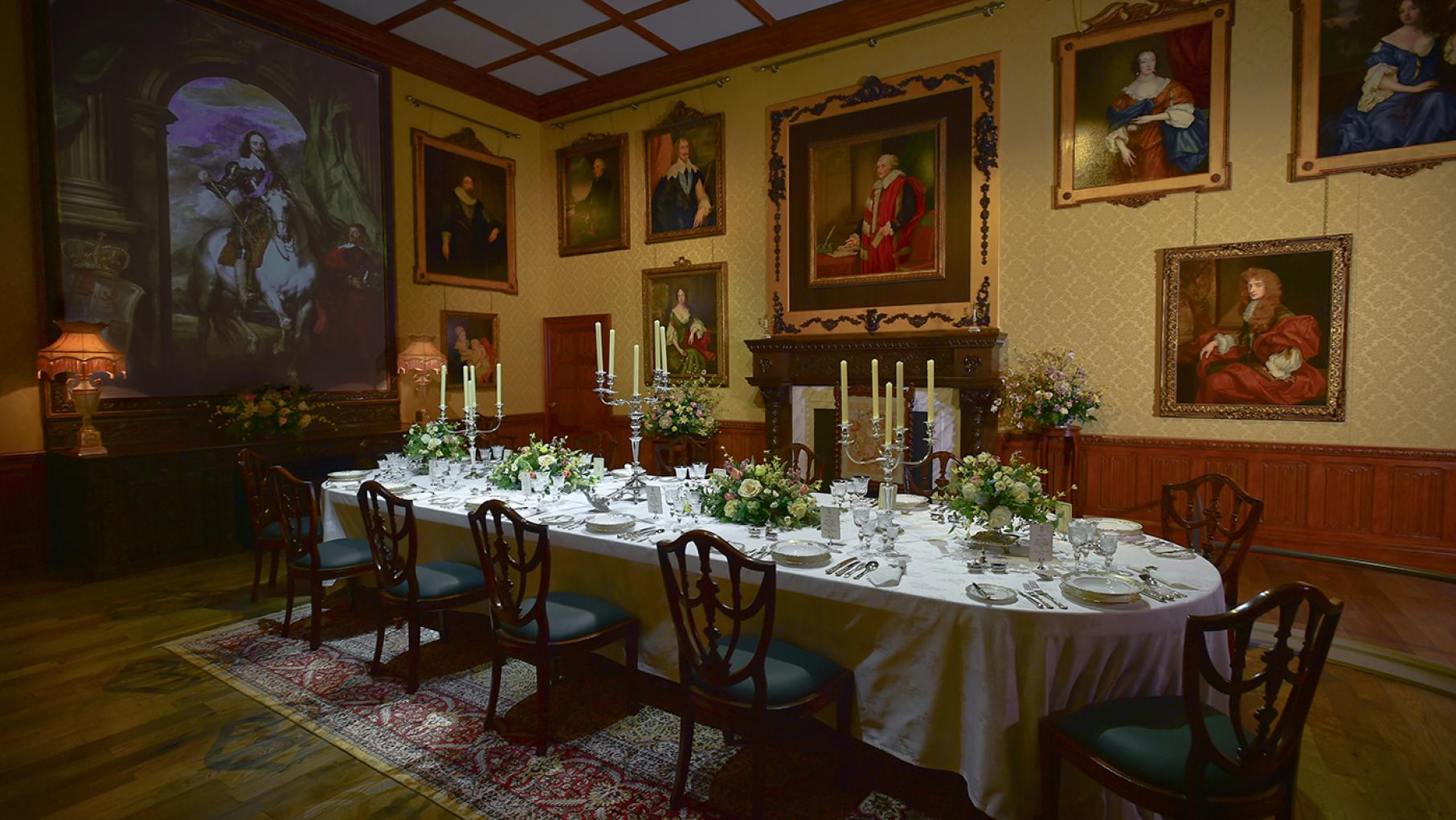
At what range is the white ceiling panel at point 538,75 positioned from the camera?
877cm

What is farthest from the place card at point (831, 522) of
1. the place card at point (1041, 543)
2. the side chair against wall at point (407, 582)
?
the side chair against wall at point (407, 582)

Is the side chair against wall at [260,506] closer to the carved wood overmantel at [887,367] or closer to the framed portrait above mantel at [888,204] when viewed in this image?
the carved wood overmantel at [887,367]

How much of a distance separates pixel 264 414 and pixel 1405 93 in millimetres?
9949

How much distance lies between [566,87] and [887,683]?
9.18 metres

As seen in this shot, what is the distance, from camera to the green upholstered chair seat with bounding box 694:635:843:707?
256 centimetres

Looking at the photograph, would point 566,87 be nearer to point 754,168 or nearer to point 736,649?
point 754,168

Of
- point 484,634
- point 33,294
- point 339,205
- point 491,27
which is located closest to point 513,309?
point 339,205

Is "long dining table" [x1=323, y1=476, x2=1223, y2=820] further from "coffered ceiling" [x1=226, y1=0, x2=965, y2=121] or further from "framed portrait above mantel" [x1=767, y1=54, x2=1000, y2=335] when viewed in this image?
"coffered ceiling" [x1=226, y1=0, x2=965, y2=121]

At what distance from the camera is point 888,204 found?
7402 mm

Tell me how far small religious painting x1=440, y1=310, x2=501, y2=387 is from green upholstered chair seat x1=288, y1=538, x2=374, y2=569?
4.48 m

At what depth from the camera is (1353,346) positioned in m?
5.60

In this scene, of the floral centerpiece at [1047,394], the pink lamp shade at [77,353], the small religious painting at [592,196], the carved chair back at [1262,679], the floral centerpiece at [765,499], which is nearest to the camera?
the carved chair back at [1262,679]

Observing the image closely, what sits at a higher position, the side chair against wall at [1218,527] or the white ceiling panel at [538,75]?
the white ceiling panel at [538,75]

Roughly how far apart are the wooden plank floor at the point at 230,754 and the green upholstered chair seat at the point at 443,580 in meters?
0.77
